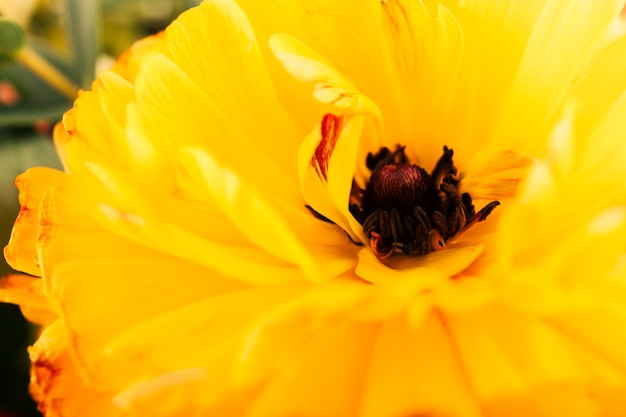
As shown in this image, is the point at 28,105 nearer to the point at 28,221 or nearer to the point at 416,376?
the point at 28,221

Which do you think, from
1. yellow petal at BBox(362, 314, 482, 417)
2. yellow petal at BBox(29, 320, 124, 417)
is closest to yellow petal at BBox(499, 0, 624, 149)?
yellow petal at BBox(362, 314, 482, 417)

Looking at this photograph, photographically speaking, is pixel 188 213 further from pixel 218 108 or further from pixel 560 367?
pixel 560 367

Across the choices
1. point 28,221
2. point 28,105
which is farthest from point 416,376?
point 28,105

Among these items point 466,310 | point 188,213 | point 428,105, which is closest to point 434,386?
point 466,310

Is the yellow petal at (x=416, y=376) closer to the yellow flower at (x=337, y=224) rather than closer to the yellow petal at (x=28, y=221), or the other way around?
the yellow flower at (x=337, y=224)

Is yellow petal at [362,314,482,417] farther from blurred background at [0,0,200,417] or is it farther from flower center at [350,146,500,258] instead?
blurred background at [0,0,200,417]

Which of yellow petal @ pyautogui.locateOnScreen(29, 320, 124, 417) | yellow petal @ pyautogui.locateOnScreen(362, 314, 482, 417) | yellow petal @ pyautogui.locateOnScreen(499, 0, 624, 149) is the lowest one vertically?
yellow petal @ pyautogui.locateOnScreen(29, 320, 124, 417)

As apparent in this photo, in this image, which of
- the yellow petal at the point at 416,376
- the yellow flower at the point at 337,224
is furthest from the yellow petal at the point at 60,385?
the yellow petal at the point at 416,376
